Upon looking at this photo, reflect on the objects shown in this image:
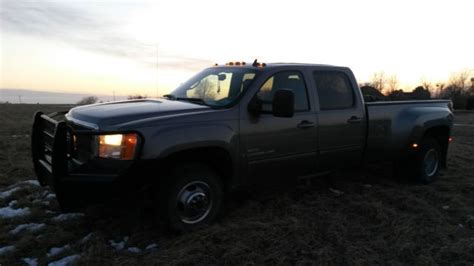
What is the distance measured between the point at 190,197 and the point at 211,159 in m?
0.50

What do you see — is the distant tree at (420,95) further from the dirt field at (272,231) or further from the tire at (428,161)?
the dirt field at (272,231)

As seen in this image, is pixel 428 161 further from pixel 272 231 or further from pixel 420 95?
pixel 272 231

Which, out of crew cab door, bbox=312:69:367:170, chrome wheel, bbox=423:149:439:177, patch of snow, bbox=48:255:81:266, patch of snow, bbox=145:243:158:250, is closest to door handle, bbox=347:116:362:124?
crew cab door, bbox=312:69:367:170

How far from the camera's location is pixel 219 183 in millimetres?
4543

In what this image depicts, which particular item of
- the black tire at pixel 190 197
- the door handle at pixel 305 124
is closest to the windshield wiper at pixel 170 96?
the black tire at pixel 190 197

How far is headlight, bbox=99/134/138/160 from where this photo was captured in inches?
151

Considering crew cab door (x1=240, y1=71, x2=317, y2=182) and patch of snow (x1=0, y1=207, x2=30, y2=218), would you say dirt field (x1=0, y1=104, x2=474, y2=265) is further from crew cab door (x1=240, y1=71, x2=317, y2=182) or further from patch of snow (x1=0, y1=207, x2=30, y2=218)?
crew cab door (x1=240, y1=71, x2=317, y2=182)

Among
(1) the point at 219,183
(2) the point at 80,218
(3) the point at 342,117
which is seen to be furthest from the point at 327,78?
(2) the point at 80,218

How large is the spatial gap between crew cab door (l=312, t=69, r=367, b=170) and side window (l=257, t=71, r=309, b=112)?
0.24 metres

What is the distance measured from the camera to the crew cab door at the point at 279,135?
467 cm

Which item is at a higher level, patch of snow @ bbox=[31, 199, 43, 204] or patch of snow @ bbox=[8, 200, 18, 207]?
patch of snow @ bbox=[31, 199, 43, 204]

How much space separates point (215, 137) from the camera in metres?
4.31

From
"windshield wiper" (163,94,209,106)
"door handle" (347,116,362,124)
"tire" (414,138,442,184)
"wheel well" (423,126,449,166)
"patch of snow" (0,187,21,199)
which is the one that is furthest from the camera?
"wheel well" (423,126,449,166)

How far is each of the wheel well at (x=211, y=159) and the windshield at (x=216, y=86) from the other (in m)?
0.56
